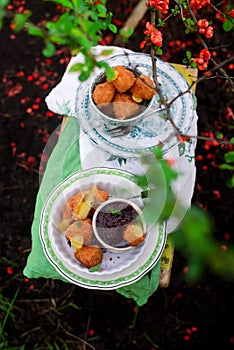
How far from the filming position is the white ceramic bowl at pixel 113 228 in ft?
3.64

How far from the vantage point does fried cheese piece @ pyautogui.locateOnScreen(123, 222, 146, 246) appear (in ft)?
3.65

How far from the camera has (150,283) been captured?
1201mm

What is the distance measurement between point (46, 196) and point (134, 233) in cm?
27

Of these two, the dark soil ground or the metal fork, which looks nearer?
the metal fork

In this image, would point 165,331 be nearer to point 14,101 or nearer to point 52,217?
point 52,217

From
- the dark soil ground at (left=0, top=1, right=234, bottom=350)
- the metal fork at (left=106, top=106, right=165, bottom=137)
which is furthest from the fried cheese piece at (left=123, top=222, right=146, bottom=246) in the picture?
the dark soil ground at (left=0, top=1, right=234, bottom=350)

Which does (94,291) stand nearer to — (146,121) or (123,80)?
(146,121)

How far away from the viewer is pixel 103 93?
1137 millimetres

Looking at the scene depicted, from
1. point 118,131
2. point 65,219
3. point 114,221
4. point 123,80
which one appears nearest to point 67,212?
point 65,219

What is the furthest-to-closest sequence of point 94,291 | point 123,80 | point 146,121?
point 94,291 < point 146,121 < point 123,80

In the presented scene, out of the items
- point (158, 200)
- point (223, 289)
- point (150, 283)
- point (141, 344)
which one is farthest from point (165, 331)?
point (158, 200)

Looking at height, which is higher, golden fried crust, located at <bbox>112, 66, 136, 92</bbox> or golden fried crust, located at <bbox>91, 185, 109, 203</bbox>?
golden fried crust, located at <bbox>112, 66, 136, 92</bbox>

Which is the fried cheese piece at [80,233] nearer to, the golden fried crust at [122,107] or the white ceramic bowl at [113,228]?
the white ceramic bowl at [113,228]

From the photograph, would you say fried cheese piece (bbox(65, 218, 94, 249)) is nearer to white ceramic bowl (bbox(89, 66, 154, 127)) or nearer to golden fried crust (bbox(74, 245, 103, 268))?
golden fried crust (bbox(74, 245, 103, 268))
